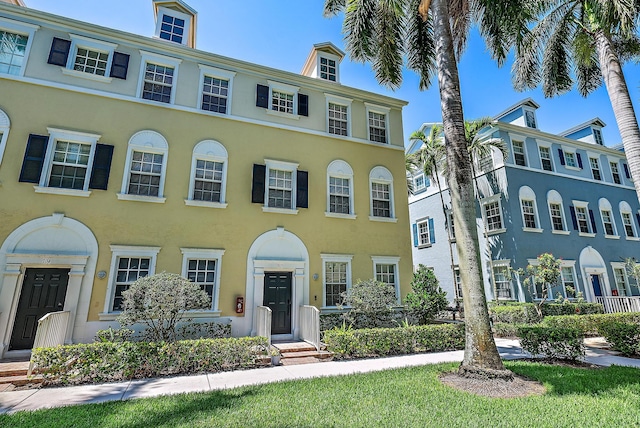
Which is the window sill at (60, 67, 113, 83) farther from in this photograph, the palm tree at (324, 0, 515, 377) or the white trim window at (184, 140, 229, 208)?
the palm tree at (324, 0, 515, 377)

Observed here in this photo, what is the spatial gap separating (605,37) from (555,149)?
39.6 feet

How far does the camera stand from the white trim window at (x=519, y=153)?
20141 mm

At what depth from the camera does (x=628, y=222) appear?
22609 mm

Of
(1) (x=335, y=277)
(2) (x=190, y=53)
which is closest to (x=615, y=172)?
(1) (x=335, y=277)

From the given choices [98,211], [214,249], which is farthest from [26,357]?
[214,249]

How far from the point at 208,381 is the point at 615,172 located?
30.4 meters

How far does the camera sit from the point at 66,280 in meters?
9.98

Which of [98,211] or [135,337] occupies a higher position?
[98,211]

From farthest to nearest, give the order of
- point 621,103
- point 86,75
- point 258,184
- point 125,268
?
1. point 258,184
2. point 86,75
3. point 621,103
4. point 125,268

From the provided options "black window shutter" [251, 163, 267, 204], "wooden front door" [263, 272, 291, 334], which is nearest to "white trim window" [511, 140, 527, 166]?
"black window shutter" [251, 163, 267, 204]

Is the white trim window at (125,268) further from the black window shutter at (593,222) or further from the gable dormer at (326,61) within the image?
the black window shutter at (593,222)

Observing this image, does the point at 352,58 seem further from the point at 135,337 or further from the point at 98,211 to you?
the point at 135,337

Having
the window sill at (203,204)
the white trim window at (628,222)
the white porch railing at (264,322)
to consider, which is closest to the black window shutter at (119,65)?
the window sill at (203,204)

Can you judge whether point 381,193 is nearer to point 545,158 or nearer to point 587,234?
point 545,158
